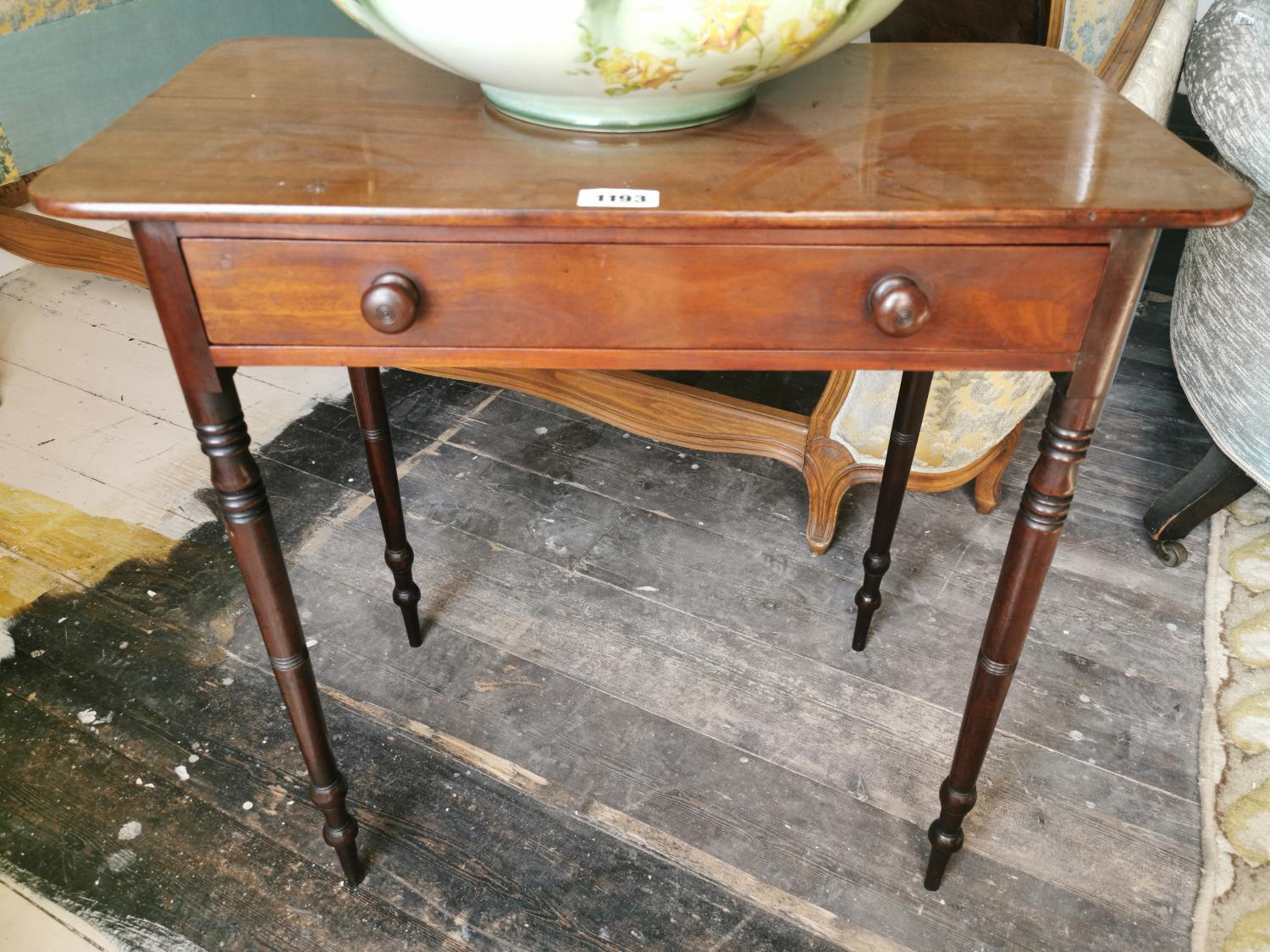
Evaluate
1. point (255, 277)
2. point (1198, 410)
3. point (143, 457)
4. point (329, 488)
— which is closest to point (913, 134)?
point (255, 277)

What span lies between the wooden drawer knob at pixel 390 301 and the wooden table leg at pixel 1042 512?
444 millimetres

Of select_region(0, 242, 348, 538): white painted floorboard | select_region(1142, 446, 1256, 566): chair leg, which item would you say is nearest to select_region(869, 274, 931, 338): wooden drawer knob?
select_region(1142, 446, 1256, 566): chair leg

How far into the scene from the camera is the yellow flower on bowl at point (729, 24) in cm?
55

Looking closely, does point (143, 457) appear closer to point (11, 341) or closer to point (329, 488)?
point (329, 488)

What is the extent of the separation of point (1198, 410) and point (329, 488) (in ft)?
4.28

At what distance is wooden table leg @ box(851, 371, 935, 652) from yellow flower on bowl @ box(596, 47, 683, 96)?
1.64 ft

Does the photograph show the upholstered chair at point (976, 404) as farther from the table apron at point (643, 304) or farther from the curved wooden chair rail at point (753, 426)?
the table apron at point (643, 304)

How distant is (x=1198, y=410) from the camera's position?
1365 mm

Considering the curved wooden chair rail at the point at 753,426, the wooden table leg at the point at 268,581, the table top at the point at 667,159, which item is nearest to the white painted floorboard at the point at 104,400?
the curved wooden chair rail at the point at 753,426

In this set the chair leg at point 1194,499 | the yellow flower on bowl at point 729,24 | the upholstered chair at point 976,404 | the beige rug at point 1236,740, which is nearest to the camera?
the yellow flower on bowl at point 729,24

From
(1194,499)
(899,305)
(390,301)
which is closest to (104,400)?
(390,301)

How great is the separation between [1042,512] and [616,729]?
585 mm

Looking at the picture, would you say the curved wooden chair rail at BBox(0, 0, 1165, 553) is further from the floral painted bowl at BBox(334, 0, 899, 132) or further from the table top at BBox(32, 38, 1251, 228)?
the floral painted bowl at BBox(334, 0, 899, 132)

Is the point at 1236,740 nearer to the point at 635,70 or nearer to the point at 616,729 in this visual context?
the point at 616,729
